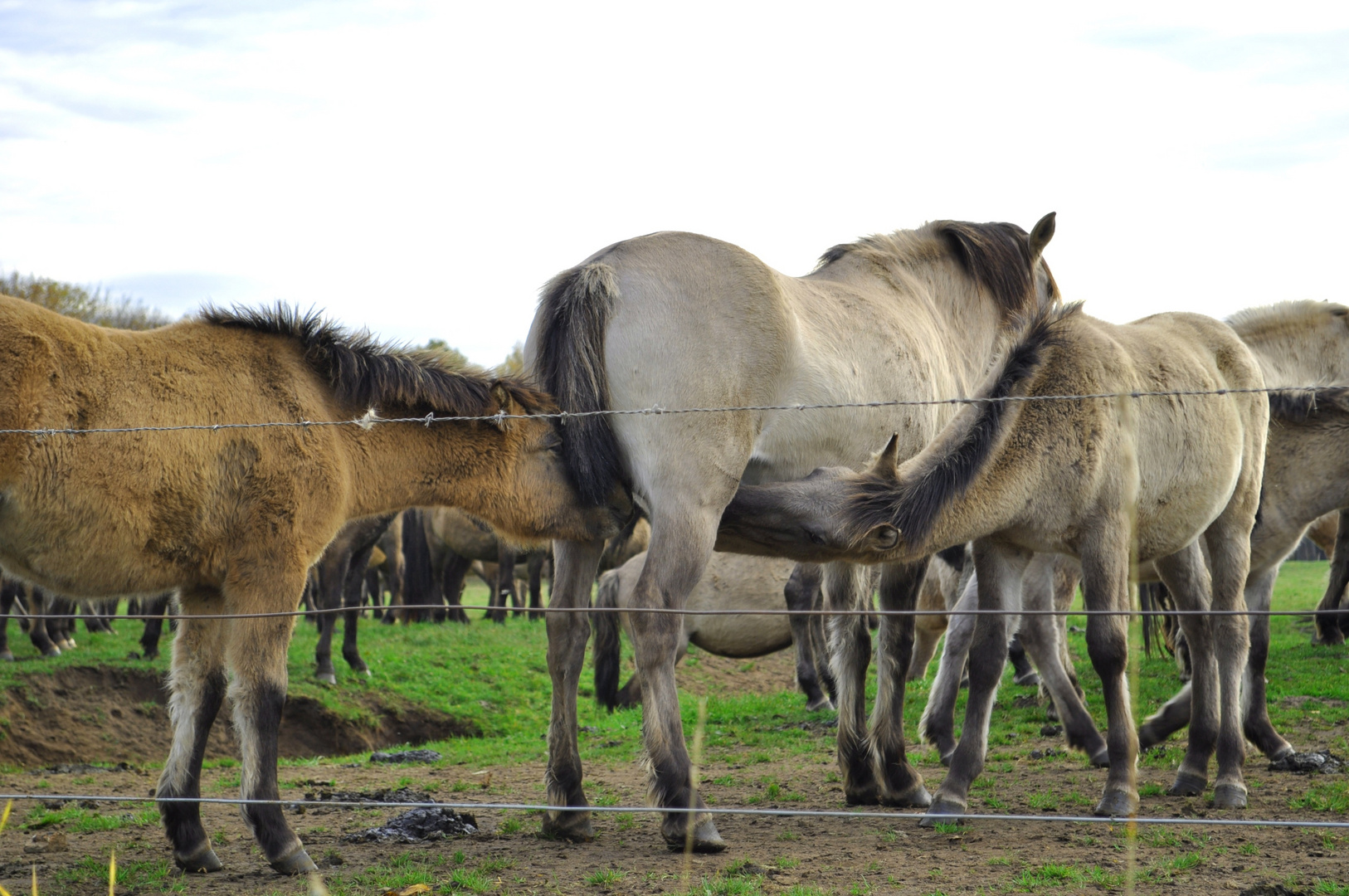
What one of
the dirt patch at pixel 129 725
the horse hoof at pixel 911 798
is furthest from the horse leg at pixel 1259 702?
the dirt patch at pixel 129 725

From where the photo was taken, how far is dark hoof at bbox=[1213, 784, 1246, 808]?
18.0ft

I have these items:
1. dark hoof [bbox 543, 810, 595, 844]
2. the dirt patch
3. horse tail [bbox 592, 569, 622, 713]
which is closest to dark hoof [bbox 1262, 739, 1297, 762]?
dark hoof [bbox 543, 810, 595, 844]

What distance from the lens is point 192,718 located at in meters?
4.96

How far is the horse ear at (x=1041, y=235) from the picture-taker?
283 inches

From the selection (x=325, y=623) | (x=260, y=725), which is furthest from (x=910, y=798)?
(x=325, y=623)

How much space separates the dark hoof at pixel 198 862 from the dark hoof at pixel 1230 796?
4.76 metres

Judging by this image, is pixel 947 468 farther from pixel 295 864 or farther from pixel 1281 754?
pixel 1281 754

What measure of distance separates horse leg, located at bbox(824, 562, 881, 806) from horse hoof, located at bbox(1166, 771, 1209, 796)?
1.53m

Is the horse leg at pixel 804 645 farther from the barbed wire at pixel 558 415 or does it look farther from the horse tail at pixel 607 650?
the barbed wire at pixel 558 415

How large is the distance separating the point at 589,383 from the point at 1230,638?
3.72 metres

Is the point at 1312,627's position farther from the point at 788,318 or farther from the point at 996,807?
the point at 788,318

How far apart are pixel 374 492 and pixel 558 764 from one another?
161cm

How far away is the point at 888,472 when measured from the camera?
4.64 m

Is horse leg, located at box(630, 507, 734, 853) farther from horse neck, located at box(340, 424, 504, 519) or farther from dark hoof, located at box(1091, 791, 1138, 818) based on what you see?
dark hoof, located at box(1091, 791, 1138, 818)
